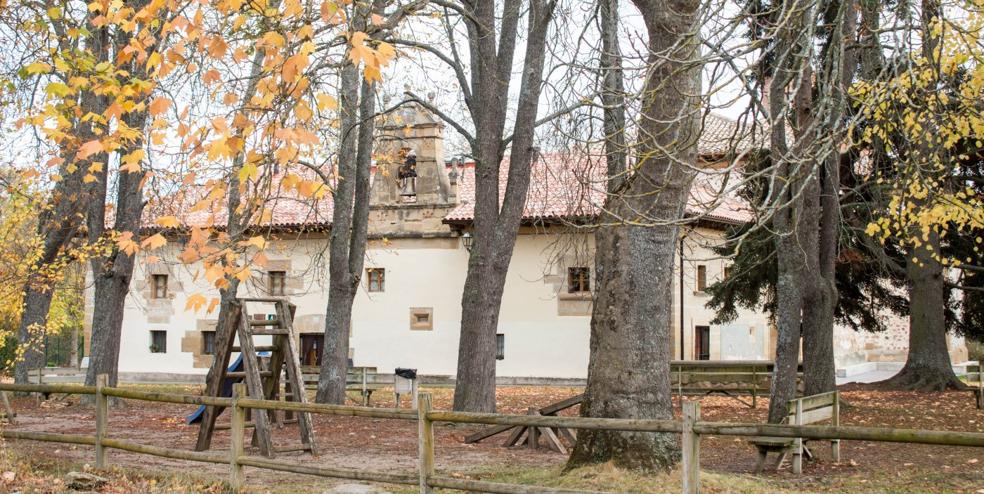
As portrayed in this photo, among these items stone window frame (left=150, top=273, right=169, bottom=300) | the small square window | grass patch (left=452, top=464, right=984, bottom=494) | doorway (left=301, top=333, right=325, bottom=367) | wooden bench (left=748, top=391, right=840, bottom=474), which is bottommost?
grass patch (left=452, top=464, right=984, bottom=494)

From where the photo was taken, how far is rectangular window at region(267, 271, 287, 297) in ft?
107

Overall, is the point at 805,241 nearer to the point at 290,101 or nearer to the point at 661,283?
the point at 661,283

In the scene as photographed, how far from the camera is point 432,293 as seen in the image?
3081cm

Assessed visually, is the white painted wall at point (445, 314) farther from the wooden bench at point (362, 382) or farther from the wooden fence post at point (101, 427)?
the wooden fence post at point (101, 427)

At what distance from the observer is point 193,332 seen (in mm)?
33531

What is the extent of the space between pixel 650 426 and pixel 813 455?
17.2ft

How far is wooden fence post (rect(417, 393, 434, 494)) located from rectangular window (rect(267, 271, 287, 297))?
2511 centimetres

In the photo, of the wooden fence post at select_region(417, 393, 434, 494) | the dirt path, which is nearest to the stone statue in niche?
the dirt path

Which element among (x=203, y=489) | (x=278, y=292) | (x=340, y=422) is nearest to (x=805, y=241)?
(x=340, y=422)

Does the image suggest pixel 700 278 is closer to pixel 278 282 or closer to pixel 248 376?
pixel 278 282

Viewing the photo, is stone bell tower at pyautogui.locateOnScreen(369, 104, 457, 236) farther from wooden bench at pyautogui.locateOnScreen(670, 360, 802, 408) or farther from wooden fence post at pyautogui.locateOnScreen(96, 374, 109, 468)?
wooden fence post at pyautogui.locateOnScreen(96, 374, 109, 468)

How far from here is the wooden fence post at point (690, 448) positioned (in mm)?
6976

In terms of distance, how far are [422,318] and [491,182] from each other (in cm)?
1578

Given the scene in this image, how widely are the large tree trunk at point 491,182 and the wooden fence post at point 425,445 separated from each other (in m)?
7.26
